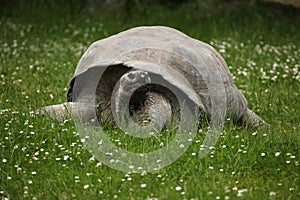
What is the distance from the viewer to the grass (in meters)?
4.06

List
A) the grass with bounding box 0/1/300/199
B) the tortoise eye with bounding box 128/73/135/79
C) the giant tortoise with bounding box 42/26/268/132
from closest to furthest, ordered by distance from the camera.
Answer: the grass with bounding box 0/1/300/199 → the tortoise eye with bounding box 128/73/135/79 → the giant tortoise with bounding box 42/26/268/132

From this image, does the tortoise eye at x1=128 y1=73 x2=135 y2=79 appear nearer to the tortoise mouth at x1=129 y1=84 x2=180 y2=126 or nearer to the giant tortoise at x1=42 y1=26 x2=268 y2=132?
the giant tortoise at x1=42 y1=26 x2=268 y2=132

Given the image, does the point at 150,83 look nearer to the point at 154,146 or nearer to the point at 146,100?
the point at 146,100

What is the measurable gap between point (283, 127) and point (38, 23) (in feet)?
18.3

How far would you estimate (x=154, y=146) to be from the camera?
459 centimetres

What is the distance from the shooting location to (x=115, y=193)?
3.97 metres

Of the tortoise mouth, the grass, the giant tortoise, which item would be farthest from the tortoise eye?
the grass

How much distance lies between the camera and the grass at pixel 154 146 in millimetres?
4059

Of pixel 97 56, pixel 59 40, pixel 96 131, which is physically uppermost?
pixel 97 56

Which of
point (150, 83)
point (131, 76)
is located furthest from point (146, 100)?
point (131, 76)

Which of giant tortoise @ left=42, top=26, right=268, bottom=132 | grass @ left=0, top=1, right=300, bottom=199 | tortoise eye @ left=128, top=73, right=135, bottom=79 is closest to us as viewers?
grass @ left=0, top=1, right=300, bottom=199

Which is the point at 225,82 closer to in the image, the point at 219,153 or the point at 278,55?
the point at 219,153

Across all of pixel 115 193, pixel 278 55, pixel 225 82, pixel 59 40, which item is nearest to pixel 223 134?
pixel 225 82

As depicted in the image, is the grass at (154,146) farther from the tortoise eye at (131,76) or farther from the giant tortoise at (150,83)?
the tortoise eye at (131,76)
